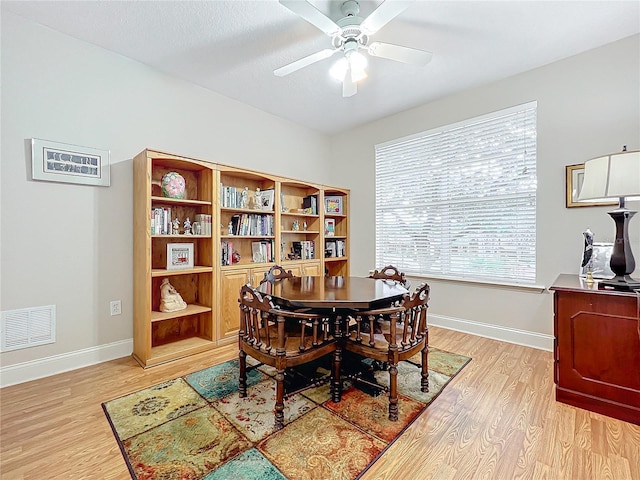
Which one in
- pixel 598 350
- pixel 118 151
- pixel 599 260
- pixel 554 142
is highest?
pixel 554 142

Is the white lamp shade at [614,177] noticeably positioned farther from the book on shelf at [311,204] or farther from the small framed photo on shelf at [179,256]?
the small framed photo on shelf at [179,256]

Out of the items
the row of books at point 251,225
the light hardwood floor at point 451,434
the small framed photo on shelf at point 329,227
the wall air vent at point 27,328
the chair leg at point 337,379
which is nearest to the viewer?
the light hardwood floor at point 451,434

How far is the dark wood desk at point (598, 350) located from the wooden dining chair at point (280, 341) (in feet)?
5.16

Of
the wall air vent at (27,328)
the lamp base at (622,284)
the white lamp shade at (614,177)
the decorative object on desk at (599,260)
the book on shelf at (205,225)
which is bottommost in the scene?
the wall air vent at (27,328)

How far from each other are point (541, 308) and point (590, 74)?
7.43ft

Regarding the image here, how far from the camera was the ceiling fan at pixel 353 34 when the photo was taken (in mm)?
1785

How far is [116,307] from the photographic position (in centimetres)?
279

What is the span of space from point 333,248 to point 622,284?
10.5ft

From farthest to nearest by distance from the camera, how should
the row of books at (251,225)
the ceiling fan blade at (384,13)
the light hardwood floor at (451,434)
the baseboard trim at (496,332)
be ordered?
the row of books at (251,225)
the baseboard trim at (496,332)
the ceiling fan blade at (384,13)
the light hardwood floor at (451,434)

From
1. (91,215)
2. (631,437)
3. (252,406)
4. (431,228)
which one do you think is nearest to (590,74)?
(431,228)

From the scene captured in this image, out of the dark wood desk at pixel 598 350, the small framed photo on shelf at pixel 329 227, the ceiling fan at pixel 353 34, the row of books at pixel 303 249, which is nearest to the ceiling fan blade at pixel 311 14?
the ceiling fan at pixel 353 34

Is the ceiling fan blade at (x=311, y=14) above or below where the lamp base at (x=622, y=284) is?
above

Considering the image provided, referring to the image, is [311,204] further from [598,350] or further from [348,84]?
[598,350]

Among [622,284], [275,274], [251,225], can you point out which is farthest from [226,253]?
[622,284]
